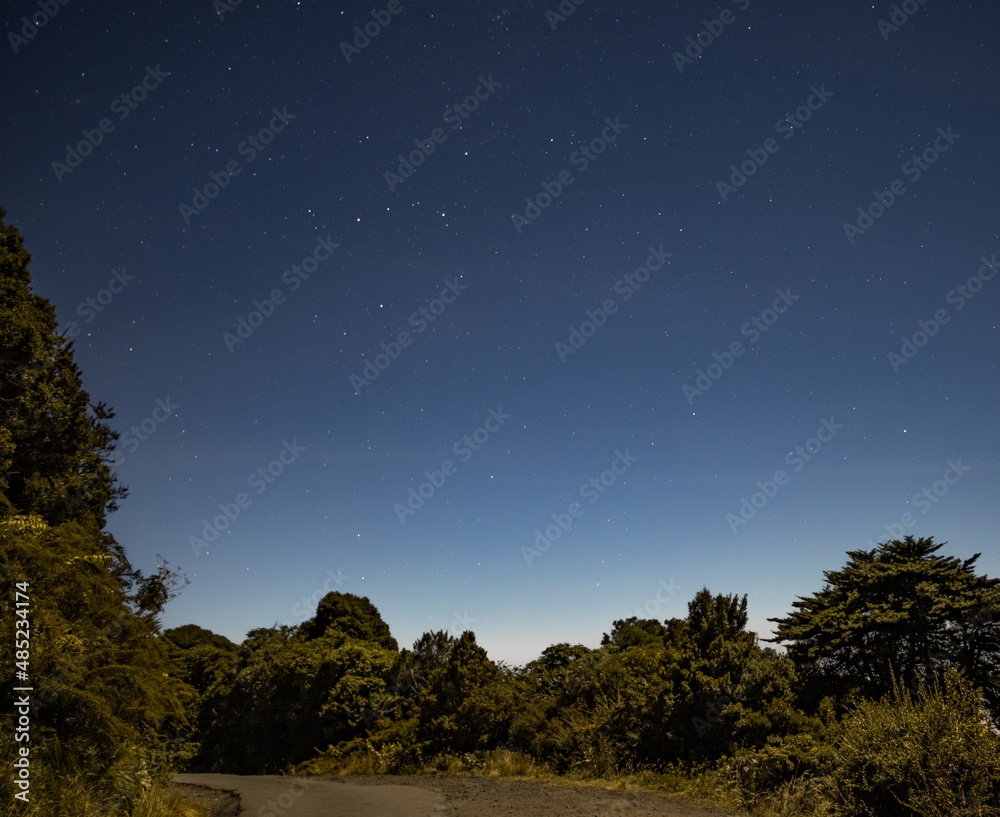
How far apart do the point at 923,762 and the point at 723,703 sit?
20.5 ft

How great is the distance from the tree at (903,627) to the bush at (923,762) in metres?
6.87

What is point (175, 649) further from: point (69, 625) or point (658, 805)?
point (658, 805)

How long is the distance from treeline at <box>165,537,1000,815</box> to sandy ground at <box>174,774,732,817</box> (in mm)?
2271

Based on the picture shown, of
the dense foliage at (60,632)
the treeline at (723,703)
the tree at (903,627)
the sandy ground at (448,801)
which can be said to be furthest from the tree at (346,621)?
the tree at (903,627)

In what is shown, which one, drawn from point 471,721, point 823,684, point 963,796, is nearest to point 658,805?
point 963,796

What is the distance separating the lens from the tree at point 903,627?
15125 mm

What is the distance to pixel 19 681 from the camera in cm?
738

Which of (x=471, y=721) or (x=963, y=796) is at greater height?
(x=963, y=796)

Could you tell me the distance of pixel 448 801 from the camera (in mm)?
11562

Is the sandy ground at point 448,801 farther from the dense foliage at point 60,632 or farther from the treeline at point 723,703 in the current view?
the dense foliage at point 60,632

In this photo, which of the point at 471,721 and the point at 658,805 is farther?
the point at 471,721

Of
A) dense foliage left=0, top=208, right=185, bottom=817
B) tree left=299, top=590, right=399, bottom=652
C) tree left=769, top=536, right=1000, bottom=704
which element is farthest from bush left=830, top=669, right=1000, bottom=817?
tree left=299, top=590, right=399, bottom=652

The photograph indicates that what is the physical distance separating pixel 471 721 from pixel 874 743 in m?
13.6
